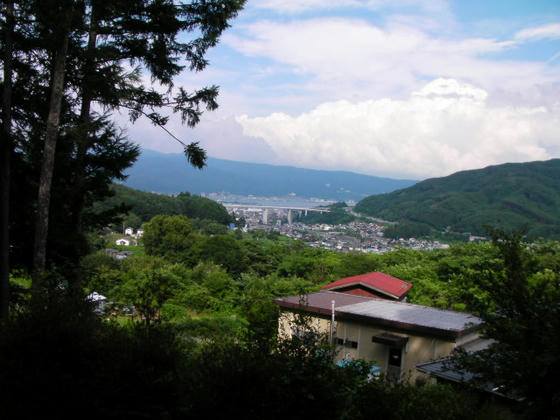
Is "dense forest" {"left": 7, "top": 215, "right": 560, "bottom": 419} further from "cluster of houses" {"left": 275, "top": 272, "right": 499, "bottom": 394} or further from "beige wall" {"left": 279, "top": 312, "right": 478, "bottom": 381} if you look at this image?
"beige wall" {"left": 279, "top": 312, "right": 478, "bottom": 381}

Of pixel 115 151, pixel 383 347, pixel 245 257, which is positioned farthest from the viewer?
pixel 245 257

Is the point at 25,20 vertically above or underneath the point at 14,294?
above

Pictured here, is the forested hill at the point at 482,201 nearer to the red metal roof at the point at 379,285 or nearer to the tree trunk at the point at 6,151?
the red metal roof at the point at 379,285

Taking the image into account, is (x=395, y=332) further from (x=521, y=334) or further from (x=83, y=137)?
(x=83, y=137)

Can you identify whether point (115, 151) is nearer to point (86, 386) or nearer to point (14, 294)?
point (14, 294)

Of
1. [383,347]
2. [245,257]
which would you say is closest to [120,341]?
[383,347]
